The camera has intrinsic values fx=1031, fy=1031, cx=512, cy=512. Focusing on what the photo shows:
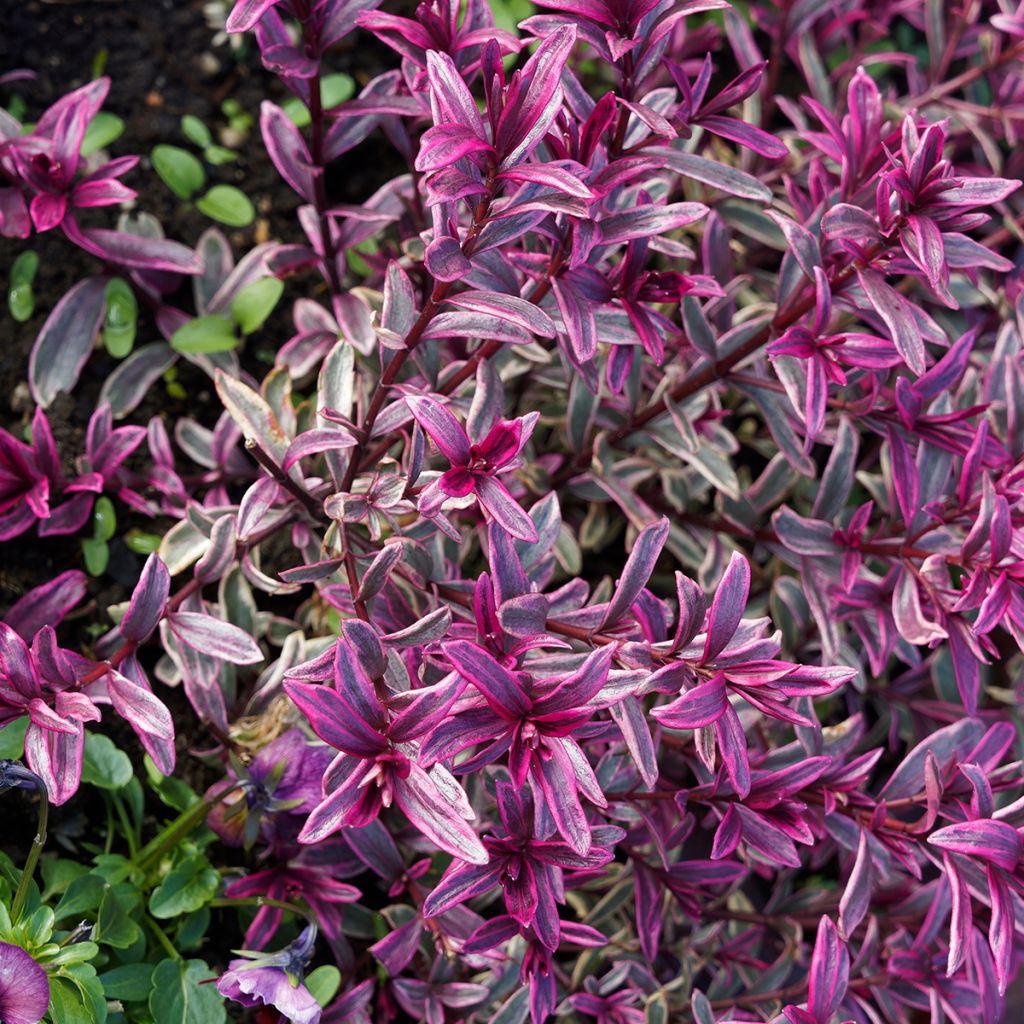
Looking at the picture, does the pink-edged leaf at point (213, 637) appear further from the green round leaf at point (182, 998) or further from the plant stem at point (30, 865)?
the green round leaf at point (182, 998)

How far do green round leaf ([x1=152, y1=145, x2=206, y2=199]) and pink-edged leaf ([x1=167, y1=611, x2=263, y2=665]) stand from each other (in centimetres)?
82

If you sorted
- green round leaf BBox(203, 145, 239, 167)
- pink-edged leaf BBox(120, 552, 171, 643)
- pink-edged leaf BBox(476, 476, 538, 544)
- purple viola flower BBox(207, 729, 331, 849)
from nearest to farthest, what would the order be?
pink-edged leaf BBox(476, 476, 538, 544) → pink-edged leaf BBox(120, 552, 171, 643) → purple viola flower BBox(207, 729, 331, 849) → green round leaf BBox(203, 145, 239, 167)

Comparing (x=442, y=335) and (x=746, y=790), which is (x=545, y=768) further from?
(x=442, y=335)

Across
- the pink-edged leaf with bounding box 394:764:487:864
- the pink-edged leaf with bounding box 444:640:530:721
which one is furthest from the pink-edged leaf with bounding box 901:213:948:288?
the pink-edged leaf with bounding box 394:764:487:864

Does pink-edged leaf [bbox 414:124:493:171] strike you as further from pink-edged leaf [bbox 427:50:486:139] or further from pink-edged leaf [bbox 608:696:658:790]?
pink-edged leaf [bbox 608:696:658:790]

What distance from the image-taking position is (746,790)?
103cm

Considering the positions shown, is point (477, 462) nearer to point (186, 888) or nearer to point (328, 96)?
point (186, 888)

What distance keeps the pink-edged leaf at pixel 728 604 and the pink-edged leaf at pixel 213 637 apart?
52cm

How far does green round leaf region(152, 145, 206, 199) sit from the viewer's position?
1.67 metres

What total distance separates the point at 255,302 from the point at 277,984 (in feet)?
3.16

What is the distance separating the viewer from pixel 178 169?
5.52ft

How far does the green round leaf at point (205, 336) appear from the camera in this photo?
1.55 meters

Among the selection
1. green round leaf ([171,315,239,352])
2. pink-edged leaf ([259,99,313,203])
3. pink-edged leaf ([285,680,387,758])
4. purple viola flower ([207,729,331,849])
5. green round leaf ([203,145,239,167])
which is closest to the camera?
pink-edged leaf ([285,680,387,758])

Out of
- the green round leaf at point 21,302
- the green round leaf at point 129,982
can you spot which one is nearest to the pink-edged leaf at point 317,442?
the green round leaf at point 129,982
